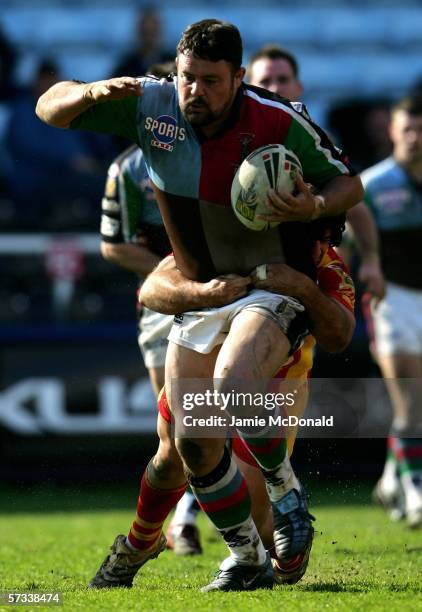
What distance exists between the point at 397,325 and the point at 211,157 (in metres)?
4.00

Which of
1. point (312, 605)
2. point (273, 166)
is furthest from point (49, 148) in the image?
point (312, 605)

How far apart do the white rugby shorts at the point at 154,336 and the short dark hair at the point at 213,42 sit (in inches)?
84.2

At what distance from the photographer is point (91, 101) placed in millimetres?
4789

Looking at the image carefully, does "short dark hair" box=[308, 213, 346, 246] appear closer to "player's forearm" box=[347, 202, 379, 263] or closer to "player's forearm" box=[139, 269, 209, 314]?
"player's forearm" box=[139, 269, 209, 314]

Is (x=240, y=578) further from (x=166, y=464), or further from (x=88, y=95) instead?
(x=88, y=95)

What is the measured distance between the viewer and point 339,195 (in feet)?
15.9

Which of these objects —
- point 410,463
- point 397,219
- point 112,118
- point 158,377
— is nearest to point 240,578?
point 112,118

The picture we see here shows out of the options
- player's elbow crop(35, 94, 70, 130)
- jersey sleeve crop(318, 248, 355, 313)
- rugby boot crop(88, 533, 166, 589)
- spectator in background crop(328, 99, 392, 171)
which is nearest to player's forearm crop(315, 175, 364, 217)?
jersey sleeve crop(318, 248, 355, 313)

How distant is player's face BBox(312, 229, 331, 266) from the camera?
5.10 m

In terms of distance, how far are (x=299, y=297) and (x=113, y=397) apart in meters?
4.88

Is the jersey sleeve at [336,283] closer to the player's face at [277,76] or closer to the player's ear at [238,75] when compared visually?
the player's ear at [238,75]

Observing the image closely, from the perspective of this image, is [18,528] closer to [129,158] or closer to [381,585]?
[129,158]

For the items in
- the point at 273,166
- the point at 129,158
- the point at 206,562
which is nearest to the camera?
the point at 273,166

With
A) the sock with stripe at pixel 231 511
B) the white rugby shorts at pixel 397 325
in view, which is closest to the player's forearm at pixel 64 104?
the sock with stripe at pixel 231 511
